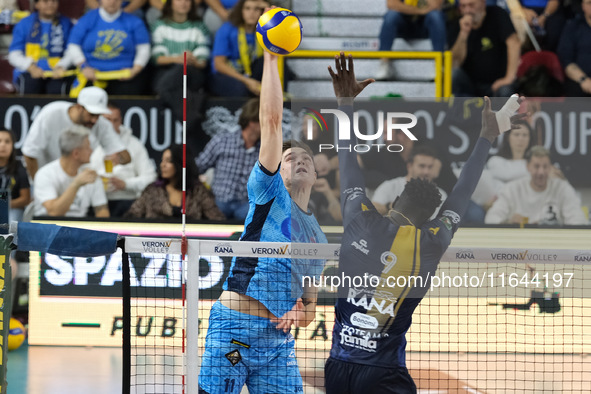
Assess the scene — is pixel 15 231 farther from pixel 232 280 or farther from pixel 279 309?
pixel 279 309

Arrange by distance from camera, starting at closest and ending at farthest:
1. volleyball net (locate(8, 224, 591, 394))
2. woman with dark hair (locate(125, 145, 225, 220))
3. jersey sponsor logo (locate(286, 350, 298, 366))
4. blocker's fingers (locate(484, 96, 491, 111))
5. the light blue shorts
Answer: blocker's fingers (locate(484, 96, 491, 111))
the light blue shorts
volleyball net (locate(8, 224, 591, 394))
jersey sponsor logo (locate(286, 350, 298, 366))
woman with dark hair (locate(125, 145, 225, 220))

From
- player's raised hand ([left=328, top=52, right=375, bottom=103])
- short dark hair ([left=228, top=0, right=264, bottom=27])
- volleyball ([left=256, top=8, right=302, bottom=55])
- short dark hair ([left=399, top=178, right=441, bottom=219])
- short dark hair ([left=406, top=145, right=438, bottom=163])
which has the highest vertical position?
short dark hair ([left=228, top=0, right=264, bottom=27])

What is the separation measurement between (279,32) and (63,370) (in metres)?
4.91

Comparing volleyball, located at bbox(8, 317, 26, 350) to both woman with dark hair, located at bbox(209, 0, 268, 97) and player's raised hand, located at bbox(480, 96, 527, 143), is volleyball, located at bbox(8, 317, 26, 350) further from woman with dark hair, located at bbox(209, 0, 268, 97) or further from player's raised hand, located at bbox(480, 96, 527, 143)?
player's raised hand, located at bbox(480, 96, 527, 143)

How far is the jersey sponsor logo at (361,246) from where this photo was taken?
190 inches

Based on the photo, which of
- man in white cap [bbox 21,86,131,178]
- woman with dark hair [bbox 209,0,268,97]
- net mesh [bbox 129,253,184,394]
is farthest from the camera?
woman with dark hair [bbox 209,0,268,97]

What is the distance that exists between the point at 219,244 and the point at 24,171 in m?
5.97

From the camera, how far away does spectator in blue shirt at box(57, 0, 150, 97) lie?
11234mm

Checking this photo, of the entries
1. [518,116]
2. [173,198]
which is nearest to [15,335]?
[173,198]

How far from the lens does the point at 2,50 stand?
12.8 metres

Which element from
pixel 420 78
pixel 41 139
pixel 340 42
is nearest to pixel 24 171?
pixel 41 139

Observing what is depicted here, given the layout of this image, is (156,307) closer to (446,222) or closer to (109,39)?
(109,39)

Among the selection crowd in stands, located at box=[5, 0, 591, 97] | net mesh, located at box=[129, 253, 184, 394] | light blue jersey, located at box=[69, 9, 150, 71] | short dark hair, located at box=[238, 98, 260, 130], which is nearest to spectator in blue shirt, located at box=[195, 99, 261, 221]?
short dark hair, located at box=[238, 98, 260, 130]

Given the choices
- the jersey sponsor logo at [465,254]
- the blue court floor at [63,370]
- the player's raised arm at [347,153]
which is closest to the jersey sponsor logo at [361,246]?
the player's raised arm at [347,153]
